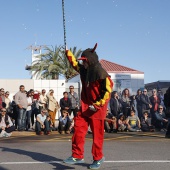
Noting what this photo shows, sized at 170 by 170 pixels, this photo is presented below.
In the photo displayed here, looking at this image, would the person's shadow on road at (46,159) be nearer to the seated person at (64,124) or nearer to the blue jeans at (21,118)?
the seated person at (64,124)

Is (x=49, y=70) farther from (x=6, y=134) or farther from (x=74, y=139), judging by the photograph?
(x=74, y=139)

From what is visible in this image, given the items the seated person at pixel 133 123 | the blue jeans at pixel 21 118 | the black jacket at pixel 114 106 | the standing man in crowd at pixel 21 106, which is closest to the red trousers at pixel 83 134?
the standing man in crowd at pixel 21 106

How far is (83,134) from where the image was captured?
6.01 m

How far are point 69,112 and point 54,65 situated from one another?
2551cm

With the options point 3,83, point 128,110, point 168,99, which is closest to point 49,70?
point 3,83

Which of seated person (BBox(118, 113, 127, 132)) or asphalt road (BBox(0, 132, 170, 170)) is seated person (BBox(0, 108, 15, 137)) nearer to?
seated person (BBox(118, 113, 127, 132))

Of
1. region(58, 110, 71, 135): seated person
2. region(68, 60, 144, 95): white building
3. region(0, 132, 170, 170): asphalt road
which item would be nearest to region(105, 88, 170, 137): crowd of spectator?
region(58, 110, 71, 135): seated person

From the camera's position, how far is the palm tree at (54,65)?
39.7 m

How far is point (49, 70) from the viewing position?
39.1 m

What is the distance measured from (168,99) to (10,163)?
602cm

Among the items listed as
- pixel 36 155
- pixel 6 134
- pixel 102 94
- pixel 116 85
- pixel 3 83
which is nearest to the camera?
pixel 102 94

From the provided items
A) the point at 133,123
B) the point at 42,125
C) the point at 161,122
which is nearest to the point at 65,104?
the point at 42,125

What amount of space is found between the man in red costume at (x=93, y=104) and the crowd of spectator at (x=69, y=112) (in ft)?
23.0

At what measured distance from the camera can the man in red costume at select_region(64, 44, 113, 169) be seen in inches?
230
